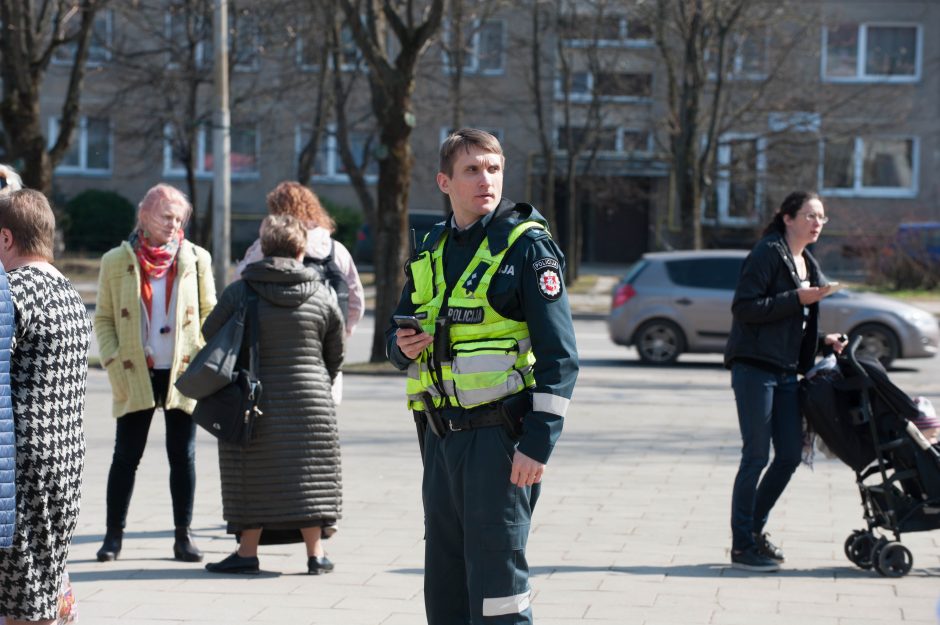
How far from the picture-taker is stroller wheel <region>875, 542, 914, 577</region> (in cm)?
666

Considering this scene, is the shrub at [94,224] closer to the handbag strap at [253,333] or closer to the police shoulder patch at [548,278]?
the handbag strap at [253,333]

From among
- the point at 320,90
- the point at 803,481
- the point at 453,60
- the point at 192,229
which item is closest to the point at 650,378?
the point at 803,481

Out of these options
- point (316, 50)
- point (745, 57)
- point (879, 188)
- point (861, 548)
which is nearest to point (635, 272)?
point (316, 50)

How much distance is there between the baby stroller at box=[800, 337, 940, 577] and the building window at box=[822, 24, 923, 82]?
120ft

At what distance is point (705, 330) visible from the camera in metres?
18.4

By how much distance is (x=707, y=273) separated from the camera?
18562 mm

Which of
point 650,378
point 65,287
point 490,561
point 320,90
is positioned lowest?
point 650,378

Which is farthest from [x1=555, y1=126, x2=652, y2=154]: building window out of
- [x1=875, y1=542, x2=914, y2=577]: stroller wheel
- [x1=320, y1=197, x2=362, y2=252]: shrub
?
[x1=875, y1=542, x2=914, y2=577]: stroller wheel

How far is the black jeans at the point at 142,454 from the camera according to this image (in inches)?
277

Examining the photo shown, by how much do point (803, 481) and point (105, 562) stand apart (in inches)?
192

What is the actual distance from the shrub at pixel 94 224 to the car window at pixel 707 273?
80.3 ft

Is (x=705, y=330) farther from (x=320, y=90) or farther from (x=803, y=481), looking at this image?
(x=320, y=90)

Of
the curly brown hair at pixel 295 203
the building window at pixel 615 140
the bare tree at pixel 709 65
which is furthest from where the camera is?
the building window at pixel 615 140

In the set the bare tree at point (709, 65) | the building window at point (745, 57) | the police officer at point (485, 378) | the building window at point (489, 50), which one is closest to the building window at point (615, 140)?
the building window at point (489, 50)
